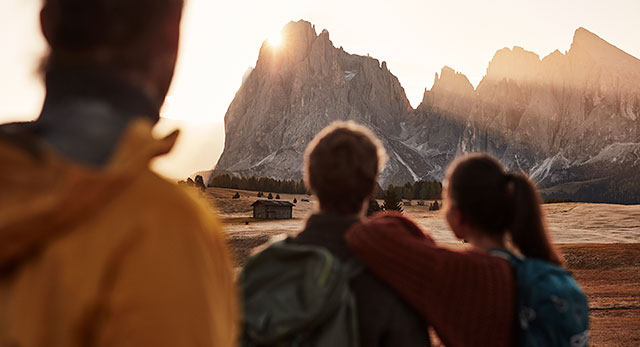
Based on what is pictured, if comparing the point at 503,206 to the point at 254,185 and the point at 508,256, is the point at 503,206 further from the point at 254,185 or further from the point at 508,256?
the point at 254,185

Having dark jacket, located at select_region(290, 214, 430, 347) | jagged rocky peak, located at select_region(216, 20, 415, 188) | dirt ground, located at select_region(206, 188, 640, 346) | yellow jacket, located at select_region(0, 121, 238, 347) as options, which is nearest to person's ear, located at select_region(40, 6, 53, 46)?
yellow jacket, located at select_region(0, 121, 238, 347)

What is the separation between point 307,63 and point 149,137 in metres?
192

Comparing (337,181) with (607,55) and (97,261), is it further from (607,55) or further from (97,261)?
(607,55)

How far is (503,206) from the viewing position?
3.05 m

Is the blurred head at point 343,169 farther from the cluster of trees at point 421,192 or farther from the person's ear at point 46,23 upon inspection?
the cluster of trees at point 421,192

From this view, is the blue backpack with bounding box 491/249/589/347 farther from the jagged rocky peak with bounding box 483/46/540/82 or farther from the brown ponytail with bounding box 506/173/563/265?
the jagged rocky peak with bounding box 483/46/540/82

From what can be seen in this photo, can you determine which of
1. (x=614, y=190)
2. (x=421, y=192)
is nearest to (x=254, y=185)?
(x=421, y=192)

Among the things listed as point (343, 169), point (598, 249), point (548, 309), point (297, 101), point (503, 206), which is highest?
point (297, 101)

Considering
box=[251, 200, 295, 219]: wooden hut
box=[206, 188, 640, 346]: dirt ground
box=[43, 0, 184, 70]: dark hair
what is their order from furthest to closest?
box=[251, 200, 295, 219]: wooden hut, box=[206, 188, 640, 346]: dirt ground, box=[43, 0, 184, 70]: dark hair

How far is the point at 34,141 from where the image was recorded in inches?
42.4

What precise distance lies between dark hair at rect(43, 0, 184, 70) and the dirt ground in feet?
19.9

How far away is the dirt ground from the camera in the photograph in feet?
49.4

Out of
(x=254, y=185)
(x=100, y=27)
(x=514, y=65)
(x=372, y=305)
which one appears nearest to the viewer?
(x=100, y=27)

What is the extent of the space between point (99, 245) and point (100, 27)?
0.56 metres
